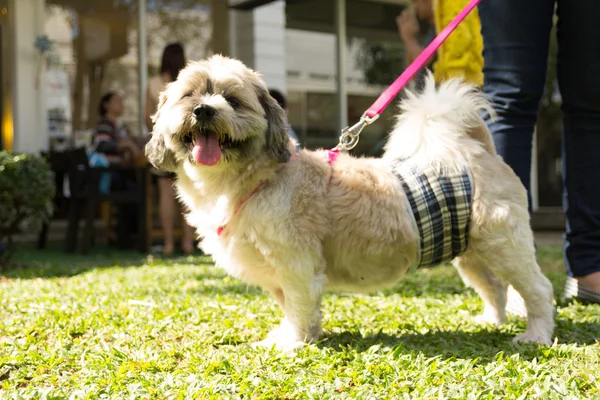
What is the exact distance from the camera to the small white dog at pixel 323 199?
2955 millimetres

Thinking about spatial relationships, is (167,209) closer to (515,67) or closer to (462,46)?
(462,46)

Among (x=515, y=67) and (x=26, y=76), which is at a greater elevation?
(x=26, y=76)

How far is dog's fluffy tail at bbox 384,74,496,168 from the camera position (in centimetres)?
318

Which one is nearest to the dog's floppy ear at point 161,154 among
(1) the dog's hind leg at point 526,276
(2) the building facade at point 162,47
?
(1) the dog's hind leg at point 526,276

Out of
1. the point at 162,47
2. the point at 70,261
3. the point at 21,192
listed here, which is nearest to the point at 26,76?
the point at 162,47

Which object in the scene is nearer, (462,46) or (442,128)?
(442,128)

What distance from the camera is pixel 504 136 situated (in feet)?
12.4

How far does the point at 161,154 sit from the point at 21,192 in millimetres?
3965

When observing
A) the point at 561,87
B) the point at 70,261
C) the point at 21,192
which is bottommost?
the point at 70,261

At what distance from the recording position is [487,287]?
356cm

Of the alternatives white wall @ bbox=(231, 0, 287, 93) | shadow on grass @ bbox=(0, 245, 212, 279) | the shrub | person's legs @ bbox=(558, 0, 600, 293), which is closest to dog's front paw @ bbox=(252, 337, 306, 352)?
person's legs @ bbox=(558, 0, 600, 293)

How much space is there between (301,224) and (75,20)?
9.74m

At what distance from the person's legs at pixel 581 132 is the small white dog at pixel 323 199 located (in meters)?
0.91

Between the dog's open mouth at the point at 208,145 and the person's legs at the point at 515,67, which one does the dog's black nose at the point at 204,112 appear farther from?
the person's legs at the point at 515,67
